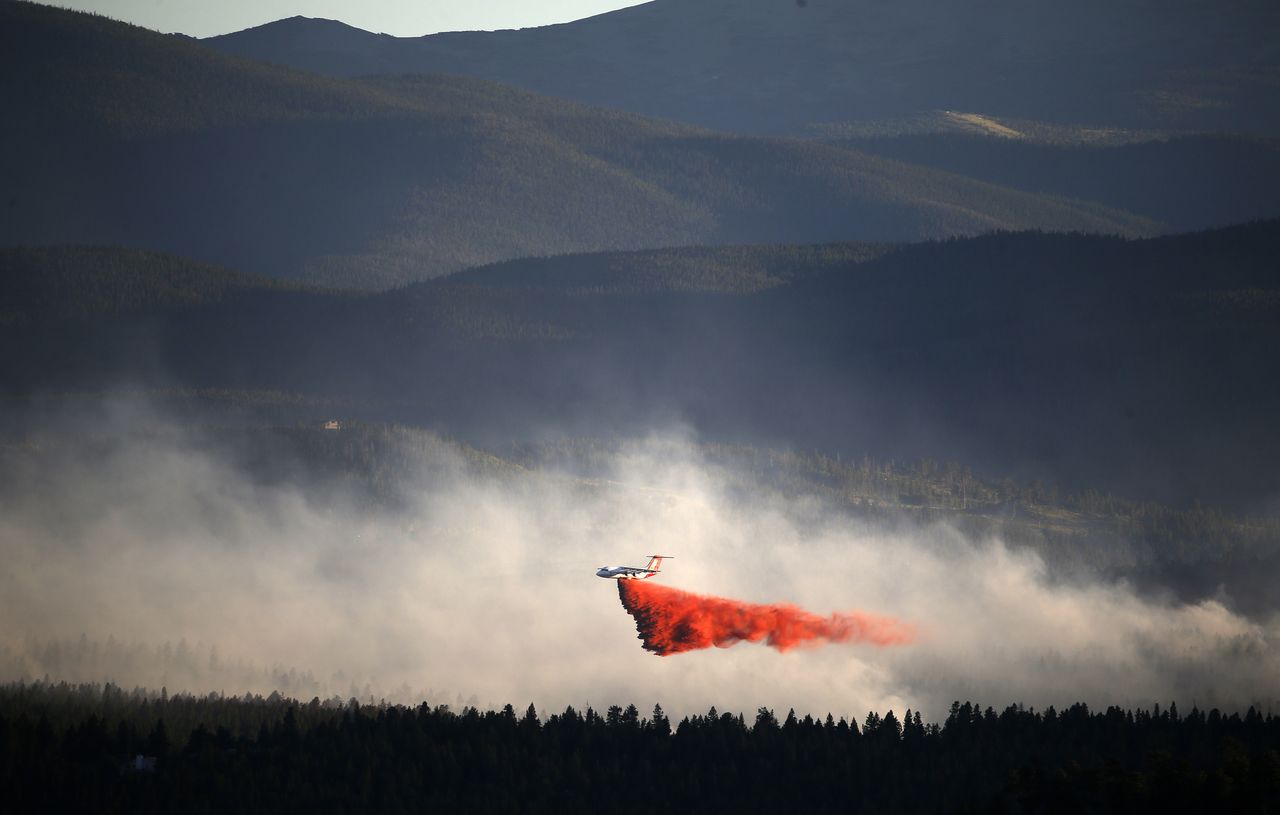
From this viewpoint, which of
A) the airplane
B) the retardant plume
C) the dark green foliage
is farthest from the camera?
the retardant plume

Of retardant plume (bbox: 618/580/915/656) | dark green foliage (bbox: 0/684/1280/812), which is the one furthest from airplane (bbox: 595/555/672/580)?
dark green foliage (bbox: 0/684/1280/812)

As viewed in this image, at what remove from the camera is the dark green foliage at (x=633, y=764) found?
445 feet

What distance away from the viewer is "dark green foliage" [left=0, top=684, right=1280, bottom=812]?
135500mm

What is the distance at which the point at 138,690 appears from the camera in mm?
182375

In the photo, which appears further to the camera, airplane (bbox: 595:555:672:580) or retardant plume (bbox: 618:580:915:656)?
retardant plume (bbox: 618:580:915:656)

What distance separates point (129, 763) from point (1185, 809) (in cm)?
7165

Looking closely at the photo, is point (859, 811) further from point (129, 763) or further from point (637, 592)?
point (129, 763)

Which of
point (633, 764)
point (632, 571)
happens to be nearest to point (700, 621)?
point (632, 571)

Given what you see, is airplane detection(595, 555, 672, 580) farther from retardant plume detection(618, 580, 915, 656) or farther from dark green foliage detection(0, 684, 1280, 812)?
dark green foliage detection(0, 684, 1280, 812)

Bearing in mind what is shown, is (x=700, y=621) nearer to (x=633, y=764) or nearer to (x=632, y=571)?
(x=632, y=571)

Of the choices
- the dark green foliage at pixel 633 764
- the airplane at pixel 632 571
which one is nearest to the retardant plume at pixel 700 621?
the airplane at pixel 632 571

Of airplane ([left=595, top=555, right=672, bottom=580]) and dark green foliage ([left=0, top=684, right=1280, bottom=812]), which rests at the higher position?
airplane ([left=595, top=555, right=672, bottom=580])

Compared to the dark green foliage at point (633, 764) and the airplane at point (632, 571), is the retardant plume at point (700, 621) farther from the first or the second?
the dark green foliage at point (633, 764)

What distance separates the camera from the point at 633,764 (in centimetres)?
14862
